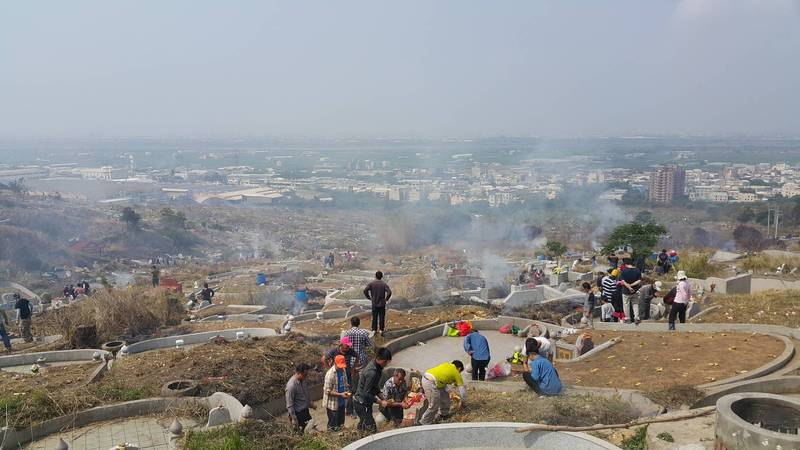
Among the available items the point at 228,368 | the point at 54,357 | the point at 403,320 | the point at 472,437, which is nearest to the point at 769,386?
the point at 472,437

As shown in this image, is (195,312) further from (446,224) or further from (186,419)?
(446,224)

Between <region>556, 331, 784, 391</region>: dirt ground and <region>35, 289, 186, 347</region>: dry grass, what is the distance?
995cm

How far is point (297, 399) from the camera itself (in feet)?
24.3

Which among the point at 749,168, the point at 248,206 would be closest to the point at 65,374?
the point at 248,206

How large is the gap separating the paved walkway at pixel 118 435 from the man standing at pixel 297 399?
1706 mm

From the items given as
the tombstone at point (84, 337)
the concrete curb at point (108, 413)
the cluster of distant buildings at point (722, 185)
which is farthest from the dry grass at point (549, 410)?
the cluster of distant buildings at point (722, 185)

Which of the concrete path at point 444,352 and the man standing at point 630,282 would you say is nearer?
the concrete path at point 444,352

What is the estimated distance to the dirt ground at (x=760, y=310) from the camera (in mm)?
12852

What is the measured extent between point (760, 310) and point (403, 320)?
24.2 ft

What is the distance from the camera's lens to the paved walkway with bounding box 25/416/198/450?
797 centimetres

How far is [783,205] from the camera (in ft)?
230

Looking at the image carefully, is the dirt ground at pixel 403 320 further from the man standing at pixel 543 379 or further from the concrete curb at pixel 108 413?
the man standing at pixel 543 379

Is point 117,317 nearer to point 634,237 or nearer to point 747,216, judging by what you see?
point 634,237

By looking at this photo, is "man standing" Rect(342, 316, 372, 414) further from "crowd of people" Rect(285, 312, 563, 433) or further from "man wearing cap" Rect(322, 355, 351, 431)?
"man wearing cap" Rect(322, 355, 351, 431)
